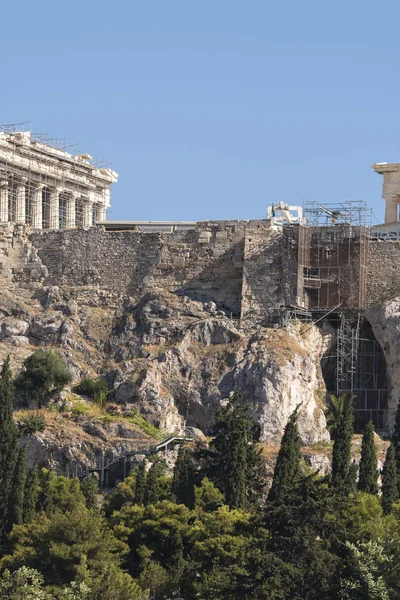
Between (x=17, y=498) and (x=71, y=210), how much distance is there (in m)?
32.1

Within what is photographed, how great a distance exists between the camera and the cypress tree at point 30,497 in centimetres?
9344

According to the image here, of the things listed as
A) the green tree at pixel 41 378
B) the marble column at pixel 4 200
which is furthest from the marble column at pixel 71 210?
the green tree at pixel 41 378

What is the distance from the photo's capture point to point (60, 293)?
4368 inches

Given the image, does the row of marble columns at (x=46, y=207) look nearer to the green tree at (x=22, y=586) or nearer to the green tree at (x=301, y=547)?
the green tree at (x=22, y=586)

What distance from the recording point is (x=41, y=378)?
103 m

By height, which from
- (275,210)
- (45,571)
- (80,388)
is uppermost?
(275,210)

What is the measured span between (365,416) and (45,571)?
69.8ft

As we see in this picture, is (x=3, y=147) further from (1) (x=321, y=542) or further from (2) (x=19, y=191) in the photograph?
(1) (x=321, y=542)

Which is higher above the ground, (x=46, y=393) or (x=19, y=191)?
(x=19, y=191)

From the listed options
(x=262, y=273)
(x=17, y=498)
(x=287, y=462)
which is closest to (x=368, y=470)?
(x=287, y=462)

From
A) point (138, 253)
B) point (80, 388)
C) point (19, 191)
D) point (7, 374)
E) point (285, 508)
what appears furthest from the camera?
point (19, 191)

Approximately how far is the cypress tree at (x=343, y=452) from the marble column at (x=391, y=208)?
64.3 ft

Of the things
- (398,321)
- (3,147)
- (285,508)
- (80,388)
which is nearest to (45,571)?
(285,508)

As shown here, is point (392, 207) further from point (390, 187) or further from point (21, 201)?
point (21, 201)
